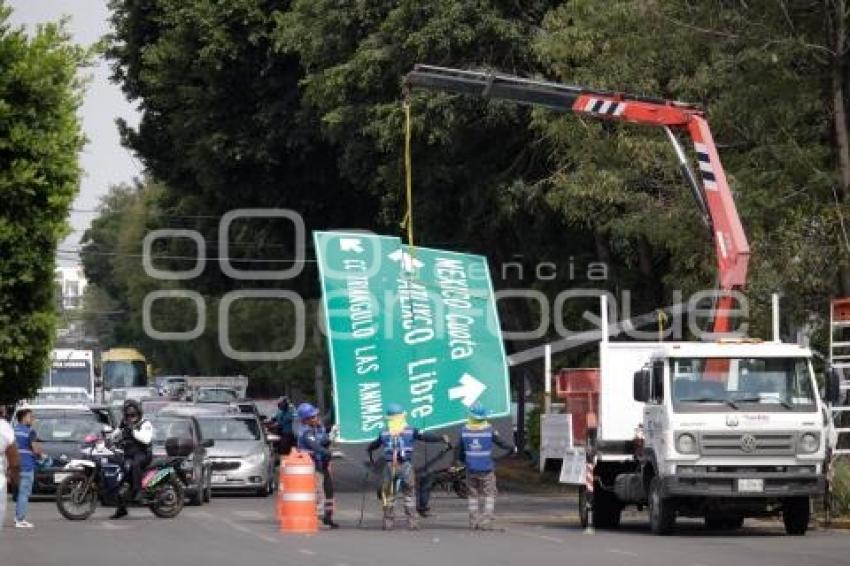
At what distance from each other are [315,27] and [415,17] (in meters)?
4.70

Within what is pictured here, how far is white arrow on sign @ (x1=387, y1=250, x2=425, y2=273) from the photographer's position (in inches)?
1324

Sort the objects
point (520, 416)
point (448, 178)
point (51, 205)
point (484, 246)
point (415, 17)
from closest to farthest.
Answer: point (51, 205), point (415, 17), point (448, 178), point (484, 246), point (520, 416)

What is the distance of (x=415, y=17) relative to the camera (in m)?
40.9

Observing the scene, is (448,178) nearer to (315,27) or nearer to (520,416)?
(315,27)

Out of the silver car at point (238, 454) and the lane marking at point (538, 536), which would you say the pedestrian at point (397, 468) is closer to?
the lane marking at point (538, 536)

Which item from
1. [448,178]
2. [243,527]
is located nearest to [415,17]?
[448,178]

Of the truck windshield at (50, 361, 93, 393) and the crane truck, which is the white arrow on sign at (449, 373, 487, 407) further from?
the truck windshield at (50, 361, 93, 393)

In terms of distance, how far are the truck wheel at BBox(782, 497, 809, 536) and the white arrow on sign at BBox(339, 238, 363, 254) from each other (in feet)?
33.8

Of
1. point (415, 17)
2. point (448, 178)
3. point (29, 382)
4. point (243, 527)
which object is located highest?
point (415, 17)

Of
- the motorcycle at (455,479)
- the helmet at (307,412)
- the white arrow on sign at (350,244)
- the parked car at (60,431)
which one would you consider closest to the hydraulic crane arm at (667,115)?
the helmet at (307,412)

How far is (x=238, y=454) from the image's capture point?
38719 mm

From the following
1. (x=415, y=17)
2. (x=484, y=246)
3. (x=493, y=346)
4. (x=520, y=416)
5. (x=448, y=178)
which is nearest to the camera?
(x=493, y=346)

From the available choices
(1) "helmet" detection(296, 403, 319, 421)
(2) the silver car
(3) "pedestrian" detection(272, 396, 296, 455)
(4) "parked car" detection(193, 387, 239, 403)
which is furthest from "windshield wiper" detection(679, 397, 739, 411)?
(4) "parked car" detection(193, 387, 239, 403)

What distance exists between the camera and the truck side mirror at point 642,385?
83.7ft
